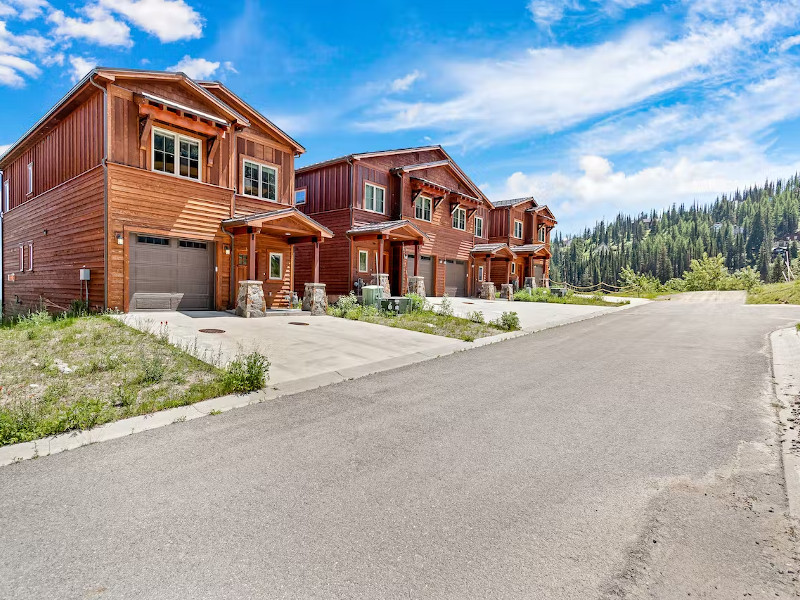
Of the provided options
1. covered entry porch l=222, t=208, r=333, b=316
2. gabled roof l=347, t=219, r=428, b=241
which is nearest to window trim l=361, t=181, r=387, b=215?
gabled roof l=347, t=219, r=428, b=241

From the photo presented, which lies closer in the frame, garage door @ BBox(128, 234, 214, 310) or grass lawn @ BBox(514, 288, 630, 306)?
garage door @ BBox(128, 234, 214, 310)

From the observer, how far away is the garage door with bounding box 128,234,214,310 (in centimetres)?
1288

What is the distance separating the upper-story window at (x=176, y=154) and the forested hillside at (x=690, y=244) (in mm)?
102269

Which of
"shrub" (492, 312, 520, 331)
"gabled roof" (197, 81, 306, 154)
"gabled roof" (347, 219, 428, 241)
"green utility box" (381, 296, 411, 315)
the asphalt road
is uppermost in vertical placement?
"gabled roof" (197, 81, 306, 154)

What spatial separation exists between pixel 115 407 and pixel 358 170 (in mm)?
18086

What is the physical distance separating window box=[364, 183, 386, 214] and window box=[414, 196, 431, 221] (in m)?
2.55

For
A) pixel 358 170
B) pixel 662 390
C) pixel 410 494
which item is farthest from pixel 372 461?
pixel 358 170

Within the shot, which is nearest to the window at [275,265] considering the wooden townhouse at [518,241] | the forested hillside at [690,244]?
the wooden townhouse at [518,241]

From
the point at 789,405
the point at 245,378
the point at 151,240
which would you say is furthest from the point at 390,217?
the point at 789,405

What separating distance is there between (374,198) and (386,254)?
3.22m

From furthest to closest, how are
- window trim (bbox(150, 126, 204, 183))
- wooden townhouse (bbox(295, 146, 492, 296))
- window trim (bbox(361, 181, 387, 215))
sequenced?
1. window trim (bbox(361, 181, 387, 215))
2. wooden townhouse (bbox(295, 146, 492, 296))
3. window trim (bbox(150, 126, 204, 183))

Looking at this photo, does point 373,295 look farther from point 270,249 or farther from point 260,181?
point 260,181

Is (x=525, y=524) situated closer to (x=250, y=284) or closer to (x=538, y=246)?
(x=250, y=284)

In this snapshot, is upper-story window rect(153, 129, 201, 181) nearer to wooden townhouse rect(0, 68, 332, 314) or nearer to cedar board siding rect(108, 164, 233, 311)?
wooden townhouse rect(0, 68, 332, 314)
